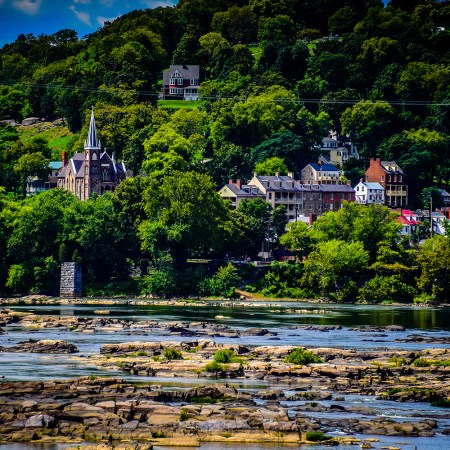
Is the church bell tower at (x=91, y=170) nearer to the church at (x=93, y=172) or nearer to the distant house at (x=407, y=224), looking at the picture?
the church at (x=93, y=172)

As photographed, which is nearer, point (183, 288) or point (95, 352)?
point (95, 352)

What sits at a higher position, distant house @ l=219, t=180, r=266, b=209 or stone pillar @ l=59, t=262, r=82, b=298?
distant house @ l=219, t=180, r=266, b=209

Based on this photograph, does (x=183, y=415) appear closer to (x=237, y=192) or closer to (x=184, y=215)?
(x=184, y=215)

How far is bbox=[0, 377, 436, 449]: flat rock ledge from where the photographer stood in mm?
55375

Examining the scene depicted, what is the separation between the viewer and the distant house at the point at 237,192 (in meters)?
190

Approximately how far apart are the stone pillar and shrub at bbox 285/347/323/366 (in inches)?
2946

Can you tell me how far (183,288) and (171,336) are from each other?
55762mm

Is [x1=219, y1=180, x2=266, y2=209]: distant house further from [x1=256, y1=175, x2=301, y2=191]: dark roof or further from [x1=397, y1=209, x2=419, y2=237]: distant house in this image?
[x1=397, y1=209, x2=419, y2=237]: distant house

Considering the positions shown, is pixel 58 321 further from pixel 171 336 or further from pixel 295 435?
pixel 295 435

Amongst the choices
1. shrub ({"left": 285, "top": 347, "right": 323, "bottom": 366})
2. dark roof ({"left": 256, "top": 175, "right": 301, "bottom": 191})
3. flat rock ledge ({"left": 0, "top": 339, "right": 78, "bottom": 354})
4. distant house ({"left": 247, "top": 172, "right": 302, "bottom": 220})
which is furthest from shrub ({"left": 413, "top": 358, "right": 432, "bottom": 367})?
dark roof ({"left": 256, "top": 175, "right": 301, "bottom": 191})

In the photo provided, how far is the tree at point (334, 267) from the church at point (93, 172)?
49510mm

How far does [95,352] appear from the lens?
84.4 meters

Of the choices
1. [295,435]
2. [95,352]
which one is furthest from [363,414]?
[95,352]

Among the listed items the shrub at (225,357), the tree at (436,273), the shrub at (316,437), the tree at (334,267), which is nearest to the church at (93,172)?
the tree at (334,267)
